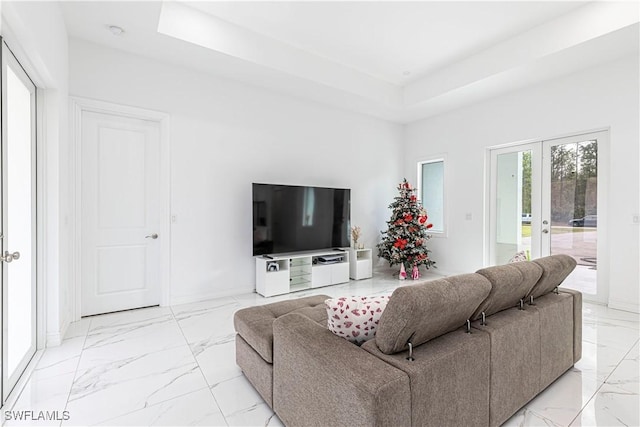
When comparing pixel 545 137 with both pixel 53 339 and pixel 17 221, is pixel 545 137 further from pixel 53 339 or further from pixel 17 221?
pixel 53 339

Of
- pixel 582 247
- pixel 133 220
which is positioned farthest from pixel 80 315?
pixel 582 247

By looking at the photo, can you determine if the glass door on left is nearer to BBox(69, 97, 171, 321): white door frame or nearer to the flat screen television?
BBox(69, 97, 171, 321): white door frame

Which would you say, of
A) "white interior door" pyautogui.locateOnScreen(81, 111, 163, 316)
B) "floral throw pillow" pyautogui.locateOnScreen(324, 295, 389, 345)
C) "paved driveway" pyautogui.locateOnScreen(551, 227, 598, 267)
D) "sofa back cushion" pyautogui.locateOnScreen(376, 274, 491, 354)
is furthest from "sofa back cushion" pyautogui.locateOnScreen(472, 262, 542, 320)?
"white interior door" pyautogui.locateOnScreen(81, 111, 163, 316)

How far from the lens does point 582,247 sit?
404 cm

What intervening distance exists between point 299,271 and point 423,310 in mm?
3628

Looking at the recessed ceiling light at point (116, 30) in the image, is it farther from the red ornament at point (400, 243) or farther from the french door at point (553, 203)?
the french door at point (553, 203)

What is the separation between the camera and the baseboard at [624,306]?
11.6 feet

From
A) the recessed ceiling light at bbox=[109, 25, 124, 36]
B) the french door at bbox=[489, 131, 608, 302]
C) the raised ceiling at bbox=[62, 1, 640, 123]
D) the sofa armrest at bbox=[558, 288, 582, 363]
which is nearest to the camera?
the sofa armrest at bbox=[558, 288, 582, 363]

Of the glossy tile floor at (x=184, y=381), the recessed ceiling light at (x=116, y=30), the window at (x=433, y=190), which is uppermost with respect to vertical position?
the recessed ceiling light at (x=116, y=30)

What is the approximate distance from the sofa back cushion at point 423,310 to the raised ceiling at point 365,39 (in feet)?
9.91

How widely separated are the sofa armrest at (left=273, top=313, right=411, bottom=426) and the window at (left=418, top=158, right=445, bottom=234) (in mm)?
4674

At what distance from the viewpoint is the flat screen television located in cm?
423

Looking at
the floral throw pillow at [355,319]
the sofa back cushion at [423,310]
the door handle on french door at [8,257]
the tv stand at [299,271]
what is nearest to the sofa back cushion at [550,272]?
the sofa back cushion at [423,310]

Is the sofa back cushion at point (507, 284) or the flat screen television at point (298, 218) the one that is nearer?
the sofa back cushion at point (507, 284)
